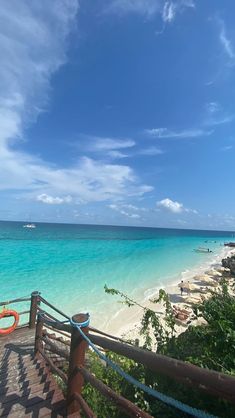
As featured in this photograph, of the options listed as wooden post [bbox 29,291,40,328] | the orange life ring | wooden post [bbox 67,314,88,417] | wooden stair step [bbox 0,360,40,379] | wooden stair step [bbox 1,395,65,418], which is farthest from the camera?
wooden post [bbox 29,291,40,328]

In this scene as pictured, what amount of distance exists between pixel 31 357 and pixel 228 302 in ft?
14.2

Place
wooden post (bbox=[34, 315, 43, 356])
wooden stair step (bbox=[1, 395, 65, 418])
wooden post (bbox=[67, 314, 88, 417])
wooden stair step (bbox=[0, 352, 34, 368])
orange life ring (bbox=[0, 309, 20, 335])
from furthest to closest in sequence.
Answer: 1. orange life ring (bbox=[0, 309, 20, 335])
2. wooden stair step (bbox=[0, 352, 34, 368])
3. wooden post (bbox=[34, 315, 43, 356])
4. wooden stair step (bbox=[1, 395, 65, 418])
5. wooden post (bbox=[67, 314, 88, 417])

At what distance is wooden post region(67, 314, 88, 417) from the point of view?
284cm

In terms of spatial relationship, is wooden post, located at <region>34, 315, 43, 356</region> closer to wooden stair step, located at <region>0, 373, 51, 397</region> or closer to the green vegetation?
wooden stair step, located at <region>0, 373, 51, 397</region>

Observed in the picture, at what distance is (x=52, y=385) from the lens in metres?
4.17

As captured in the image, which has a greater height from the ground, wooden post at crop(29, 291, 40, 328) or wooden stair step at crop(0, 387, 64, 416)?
wooden post at crop(29, 291, 40, 328)

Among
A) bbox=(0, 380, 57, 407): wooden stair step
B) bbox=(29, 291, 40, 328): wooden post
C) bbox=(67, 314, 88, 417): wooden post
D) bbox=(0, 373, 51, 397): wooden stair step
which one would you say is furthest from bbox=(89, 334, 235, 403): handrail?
bbox=(29, 291, 40, 328): wooden post

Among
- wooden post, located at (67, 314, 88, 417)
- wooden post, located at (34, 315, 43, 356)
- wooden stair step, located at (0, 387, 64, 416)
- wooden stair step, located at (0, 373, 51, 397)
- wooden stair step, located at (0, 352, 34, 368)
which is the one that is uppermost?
wooden post, located at (67, 314, 88, 417)

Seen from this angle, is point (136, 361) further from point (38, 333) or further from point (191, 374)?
point (38, 333)

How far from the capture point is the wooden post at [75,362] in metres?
2.84

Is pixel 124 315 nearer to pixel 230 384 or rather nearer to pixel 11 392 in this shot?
pixel 11 392

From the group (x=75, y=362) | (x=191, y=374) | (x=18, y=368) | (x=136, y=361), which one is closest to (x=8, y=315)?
(x=18, y=368)

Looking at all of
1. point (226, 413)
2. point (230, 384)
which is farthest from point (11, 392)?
point (230, 384)

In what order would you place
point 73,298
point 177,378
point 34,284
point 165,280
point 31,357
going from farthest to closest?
point 165,280
point 34,284
point 73,298
point 31,357
point 177,378
